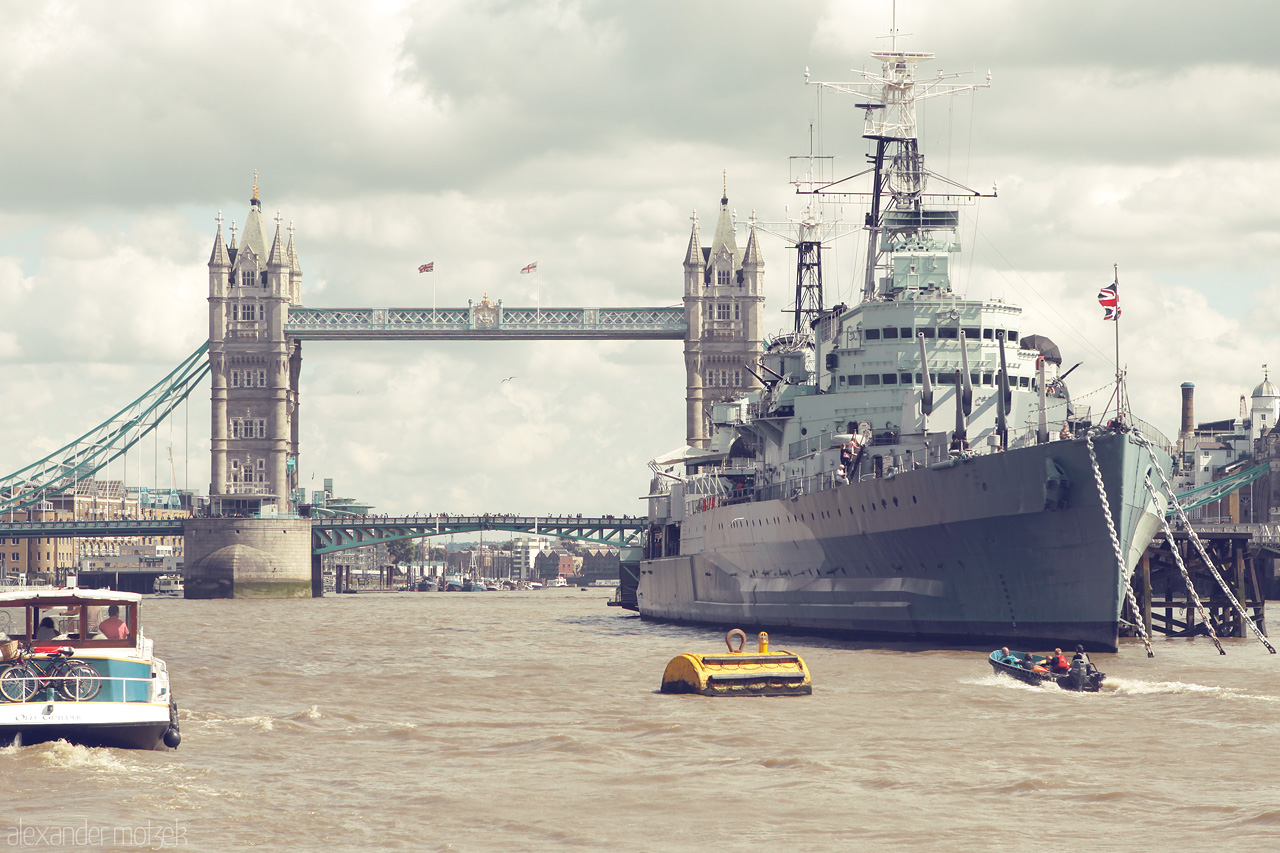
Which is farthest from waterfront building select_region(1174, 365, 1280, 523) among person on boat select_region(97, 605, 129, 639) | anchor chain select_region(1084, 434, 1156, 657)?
person on boat select_region(97, 605, 129, 639)

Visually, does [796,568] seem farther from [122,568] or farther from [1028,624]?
[122,568]

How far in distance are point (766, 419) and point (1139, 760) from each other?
3334 cm

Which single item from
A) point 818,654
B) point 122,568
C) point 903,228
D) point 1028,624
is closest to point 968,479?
point 1028,624

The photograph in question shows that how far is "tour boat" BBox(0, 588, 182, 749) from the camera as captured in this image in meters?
22.2

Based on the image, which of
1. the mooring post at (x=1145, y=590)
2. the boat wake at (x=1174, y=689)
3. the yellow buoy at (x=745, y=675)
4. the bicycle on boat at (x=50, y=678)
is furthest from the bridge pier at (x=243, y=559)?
the bicycle on boat at (x=50, y=678)

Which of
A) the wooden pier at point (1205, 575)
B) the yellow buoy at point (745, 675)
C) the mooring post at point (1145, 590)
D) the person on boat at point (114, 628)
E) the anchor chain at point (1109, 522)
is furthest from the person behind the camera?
the wooden pier at point (1205, 575)

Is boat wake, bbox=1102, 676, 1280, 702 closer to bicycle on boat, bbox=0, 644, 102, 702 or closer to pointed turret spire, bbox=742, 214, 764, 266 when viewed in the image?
bicycle on boat, bbox=0, 644, 102, 702

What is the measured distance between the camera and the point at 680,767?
22500 millimetres

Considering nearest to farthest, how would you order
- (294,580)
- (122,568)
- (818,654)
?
(818,654), (294,580), (122,568)

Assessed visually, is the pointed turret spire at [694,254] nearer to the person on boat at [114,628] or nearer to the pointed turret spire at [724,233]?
the pointed turret spire at [724,233]

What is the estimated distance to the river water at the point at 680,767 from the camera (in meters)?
17.8

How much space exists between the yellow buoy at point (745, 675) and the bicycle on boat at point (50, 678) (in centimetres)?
1320

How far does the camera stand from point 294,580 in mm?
130625

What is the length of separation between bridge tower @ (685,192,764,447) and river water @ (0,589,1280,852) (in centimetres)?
11758
